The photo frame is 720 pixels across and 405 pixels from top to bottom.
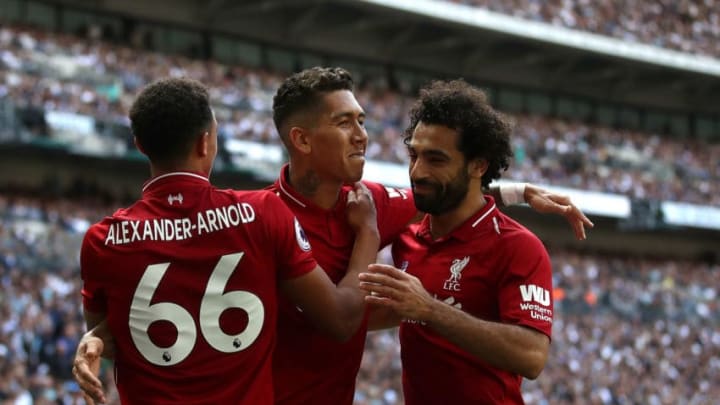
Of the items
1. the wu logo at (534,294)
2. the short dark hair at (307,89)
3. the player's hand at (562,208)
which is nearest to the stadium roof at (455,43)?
the short dark hair at (307,89)

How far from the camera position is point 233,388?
3.53 metres

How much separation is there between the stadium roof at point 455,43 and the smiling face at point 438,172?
71.9 feet

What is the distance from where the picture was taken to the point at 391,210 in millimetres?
4375

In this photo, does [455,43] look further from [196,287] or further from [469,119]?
[196,287]

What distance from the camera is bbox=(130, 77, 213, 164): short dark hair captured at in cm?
366

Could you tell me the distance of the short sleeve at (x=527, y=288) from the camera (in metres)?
3.73

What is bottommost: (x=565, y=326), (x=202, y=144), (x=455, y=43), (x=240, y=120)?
(x=565, y=326)

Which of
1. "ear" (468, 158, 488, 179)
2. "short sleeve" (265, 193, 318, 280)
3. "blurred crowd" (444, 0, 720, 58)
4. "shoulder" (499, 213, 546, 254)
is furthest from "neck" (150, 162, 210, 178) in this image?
"blurred crowd" (444, 0, 720, 58)

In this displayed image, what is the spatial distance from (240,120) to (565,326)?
838 cm

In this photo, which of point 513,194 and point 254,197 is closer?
point 254,197

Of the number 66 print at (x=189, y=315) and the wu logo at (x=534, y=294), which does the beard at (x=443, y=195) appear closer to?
the wu logo at (x=534, y=294)

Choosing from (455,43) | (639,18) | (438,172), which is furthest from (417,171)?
(639,18)

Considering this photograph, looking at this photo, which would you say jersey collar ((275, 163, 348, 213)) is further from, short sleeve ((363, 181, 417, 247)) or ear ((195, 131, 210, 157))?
ear ((195, 131, 210, 157))

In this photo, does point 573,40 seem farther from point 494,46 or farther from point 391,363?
point 391,363
